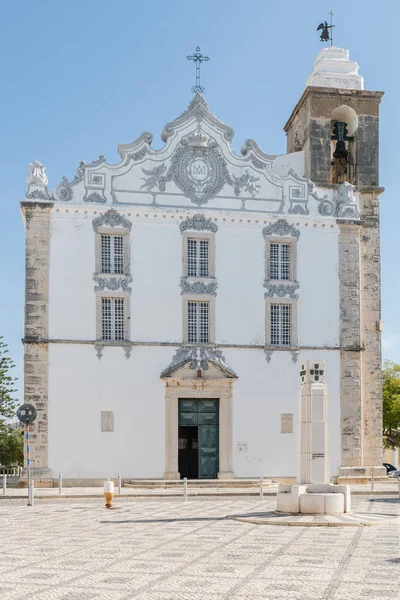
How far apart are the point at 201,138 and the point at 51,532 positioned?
18.9 metres

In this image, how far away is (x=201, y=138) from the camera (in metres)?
32.8

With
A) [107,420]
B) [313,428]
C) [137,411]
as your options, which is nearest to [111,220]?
[137,411]

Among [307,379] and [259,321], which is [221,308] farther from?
[307,379]

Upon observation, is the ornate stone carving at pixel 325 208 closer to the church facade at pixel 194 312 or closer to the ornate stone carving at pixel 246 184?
the church facade at pixel 194 312

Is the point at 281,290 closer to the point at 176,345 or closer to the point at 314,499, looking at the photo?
the point at 176,345

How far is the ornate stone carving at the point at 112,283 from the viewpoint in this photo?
31.4m

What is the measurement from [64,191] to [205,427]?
9.11 meters

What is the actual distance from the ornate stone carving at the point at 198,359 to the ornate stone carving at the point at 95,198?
553 centimetres

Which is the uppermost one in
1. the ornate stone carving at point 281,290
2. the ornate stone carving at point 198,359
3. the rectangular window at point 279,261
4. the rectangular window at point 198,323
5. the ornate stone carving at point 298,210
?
the ornate stone carving at point 298,210

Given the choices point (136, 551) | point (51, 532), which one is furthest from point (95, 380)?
point (136, 551)

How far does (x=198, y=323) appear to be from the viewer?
32.2 metres

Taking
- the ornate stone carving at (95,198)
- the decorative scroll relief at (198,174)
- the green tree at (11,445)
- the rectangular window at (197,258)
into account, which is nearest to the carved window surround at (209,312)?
the rectangular window at (197,258)

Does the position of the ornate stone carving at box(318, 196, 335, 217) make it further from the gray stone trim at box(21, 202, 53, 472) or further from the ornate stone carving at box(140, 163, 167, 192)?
the gray stone trim at box(21, 202, 53, 472)

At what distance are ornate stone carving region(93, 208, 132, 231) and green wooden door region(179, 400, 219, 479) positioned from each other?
620cm
